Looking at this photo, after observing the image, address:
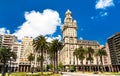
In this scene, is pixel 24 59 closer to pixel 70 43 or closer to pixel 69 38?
pixel 70 43

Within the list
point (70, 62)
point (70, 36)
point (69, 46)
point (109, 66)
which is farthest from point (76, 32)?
point (109, 66)

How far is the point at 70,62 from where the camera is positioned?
519 ft

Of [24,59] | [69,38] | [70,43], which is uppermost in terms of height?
[69,38]

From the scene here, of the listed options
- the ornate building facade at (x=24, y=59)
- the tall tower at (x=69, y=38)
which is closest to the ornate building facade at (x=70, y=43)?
the tall tower at (x=69, y=38)

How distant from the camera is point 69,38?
562 ft

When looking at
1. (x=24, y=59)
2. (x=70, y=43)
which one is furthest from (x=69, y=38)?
(x=24, y=59)

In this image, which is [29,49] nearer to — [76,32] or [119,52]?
[76,32]

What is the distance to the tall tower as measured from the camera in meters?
161

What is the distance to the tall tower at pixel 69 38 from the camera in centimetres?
16076

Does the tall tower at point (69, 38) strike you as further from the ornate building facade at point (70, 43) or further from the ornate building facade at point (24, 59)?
the ornate building facade at point (24, 59)

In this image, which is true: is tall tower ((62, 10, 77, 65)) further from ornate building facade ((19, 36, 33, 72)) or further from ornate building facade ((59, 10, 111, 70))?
ornate building facade ((19, 36, 33, 72))

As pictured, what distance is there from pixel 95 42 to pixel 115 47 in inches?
1680

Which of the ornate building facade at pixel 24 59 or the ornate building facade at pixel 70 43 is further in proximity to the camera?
the ornate building facade at pixel 24 59

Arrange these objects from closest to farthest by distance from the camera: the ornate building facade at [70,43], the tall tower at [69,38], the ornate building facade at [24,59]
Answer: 1. the ornate building facade at [70,43]
2. the tall tower at [69,38]
3. the ornate building facade at [24,59]
